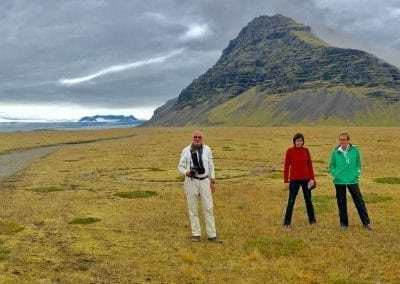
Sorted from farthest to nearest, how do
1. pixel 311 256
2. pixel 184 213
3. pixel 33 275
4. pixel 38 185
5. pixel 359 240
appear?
pixel 38 185 → pixel 184 213 → pixel 359 240 → pixel 311 256 → pixel 33 275

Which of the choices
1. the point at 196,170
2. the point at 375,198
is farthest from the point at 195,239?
the point at 375,198

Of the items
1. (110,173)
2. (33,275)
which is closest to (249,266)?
(33,275)

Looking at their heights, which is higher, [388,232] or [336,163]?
[336,163]

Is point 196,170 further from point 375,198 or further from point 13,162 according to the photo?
point 13,162

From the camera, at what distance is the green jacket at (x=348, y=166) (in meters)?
18.4

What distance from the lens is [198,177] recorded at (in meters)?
16.6

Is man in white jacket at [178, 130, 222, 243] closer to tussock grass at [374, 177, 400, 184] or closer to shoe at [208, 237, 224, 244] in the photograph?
shoe at [208, 237, 224, 244]

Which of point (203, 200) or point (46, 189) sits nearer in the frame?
point (203, 200)

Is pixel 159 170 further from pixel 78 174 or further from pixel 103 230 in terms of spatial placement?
pixel 103 230

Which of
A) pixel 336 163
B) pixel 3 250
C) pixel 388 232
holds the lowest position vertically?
pixel 388 232

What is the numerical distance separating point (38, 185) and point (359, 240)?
22.9 meters

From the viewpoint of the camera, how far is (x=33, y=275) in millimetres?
13250

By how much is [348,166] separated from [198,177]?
608 cm

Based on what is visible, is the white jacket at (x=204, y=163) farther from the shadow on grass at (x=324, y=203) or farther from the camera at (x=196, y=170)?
the shadow on grass at (x=324, y=203)
